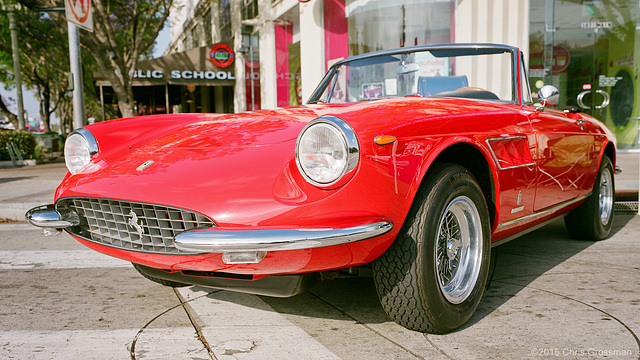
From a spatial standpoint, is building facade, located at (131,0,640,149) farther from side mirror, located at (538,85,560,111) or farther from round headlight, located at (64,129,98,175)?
round headlight, located at (64,129,98,175)

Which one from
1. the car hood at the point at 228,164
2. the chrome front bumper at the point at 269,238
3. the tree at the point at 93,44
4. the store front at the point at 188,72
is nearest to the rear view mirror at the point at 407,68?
the car hood at the point at 228,164

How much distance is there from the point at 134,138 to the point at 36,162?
13853mm

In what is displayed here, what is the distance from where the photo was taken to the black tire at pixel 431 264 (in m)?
2.03

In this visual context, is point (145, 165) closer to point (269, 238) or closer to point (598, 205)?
point (269, 238)

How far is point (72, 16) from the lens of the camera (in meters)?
7.05

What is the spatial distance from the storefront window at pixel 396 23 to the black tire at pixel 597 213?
634 centimetres

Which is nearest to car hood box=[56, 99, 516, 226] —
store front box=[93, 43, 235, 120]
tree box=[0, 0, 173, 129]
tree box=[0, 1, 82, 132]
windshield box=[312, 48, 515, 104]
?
windshield box=[312, 48, 515, 104]

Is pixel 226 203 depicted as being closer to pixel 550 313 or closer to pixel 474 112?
pixel 474 112

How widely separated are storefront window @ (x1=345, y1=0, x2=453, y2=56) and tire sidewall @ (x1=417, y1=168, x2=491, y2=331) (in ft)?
27.4

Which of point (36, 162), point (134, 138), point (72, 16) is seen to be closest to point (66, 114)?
point (36, 162)

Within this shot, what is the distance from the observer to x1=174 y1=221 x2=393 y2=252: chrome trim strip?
184cm

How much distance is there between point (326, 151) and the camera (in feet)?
6.36

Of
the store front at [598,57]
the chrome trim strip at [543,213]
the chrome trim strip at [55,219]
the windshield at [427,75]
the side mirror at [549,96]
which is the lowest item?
the chrome trim strip at [543,213]

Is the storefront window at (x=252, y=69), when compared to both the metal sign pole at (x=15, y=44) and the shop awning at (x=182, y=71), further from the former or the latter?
the metal sign pole at (x=15, y=44)
